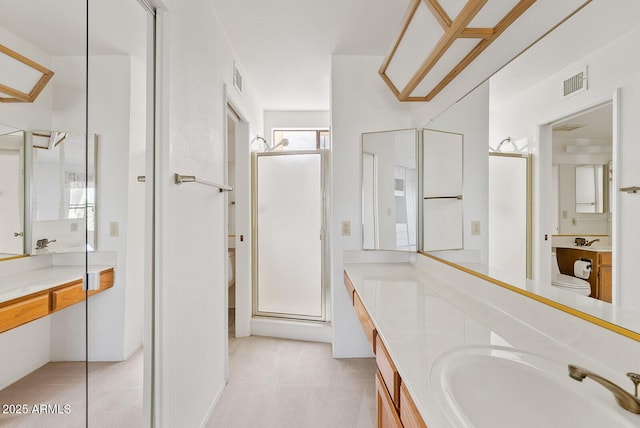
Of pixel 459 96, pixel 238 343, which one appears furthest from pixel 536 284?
pixel 238 343

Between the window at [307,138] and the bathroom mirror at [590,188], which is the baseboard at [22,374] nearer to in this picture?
the bathroom mirror at [590,188]

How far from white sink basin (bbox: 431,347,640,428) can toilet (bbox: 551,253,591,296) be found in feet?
0.82

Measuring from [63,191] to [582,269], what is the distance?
57.7 inches

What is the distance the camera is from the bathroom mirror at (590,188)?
829 millimetres

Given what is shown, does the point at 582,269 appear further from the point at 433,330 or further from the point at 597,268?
Answer: the point at 433,330

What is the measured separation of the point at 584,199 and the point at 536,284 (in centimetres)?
35

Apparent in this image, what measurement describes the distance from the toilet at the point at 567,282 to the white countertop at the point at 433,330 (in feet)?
0.57

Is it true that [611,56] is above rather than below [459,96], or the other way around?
below

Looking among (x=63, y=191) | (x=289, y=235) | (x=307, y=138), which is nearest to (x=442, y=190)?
(x=289, y=235)

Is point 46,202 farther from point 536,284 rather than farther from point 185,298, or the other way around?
point 536,284

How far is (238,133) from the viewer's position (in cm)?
300

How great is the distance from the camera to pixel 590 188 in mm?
864

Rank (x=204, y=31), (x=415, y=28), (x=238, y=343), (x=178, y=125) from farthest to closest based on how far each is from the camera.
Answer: (x=238, y=343) → (x=204, y=31) → (x=415, y=28) → (x=178, y=125)

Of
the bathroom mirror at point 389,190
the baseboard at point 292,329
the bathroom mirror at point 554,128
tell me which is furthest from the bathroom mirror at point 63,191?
the baseboard at point 292,329
